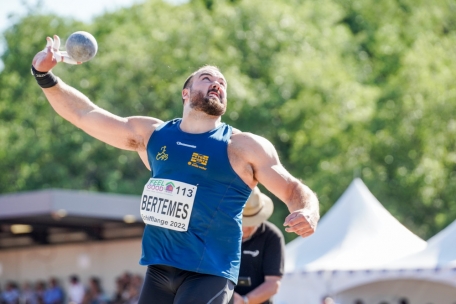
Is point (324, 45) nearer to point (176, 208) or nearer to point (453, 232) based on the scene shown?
point (453, 232)

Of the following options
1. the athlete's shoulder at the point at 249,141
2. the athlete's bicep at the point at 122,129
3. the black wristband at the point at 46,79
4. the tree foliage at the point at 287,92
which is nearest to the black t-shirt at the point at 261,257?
the athlete's bicep at the point at 122,129

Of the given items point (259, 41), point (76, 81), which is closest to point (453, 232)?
point (259, 41)

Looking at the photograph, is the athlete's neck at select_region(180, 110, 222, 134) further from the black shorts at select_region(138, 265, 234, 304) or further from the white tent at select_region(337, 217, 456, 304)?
the white tent at select_region(337, 217, 456, 304)

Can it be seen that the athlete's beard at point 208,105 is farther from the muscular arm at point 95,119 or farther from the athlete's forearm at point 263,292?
the athlete's forearm at point 263,292

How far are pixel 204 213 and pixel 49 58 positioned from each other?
1.61 m

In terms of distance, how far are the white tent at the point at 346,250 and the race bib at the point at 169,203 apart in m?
9.88

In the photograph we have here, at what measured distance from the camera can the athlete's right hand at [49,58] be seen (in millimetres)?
5883

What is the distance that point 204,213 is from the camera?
5.24 meters

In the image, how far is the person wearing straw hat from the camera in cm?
762

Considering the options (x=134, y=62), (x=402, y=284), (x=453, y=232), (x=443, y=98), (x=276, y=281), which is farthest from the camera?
(x=134, y=62)

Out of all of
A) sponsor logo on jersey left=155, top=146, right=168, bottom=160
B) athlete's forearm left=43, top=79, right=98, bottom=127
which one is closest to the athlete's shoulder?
sponsor logo on jersey left=155, top=146, right=168, bottom=160

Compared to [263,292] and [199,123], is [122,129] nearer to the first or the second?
[199,123]

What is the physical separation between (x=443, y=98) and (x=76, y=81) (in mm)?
14657

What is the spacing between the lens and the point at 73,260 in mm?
26844
